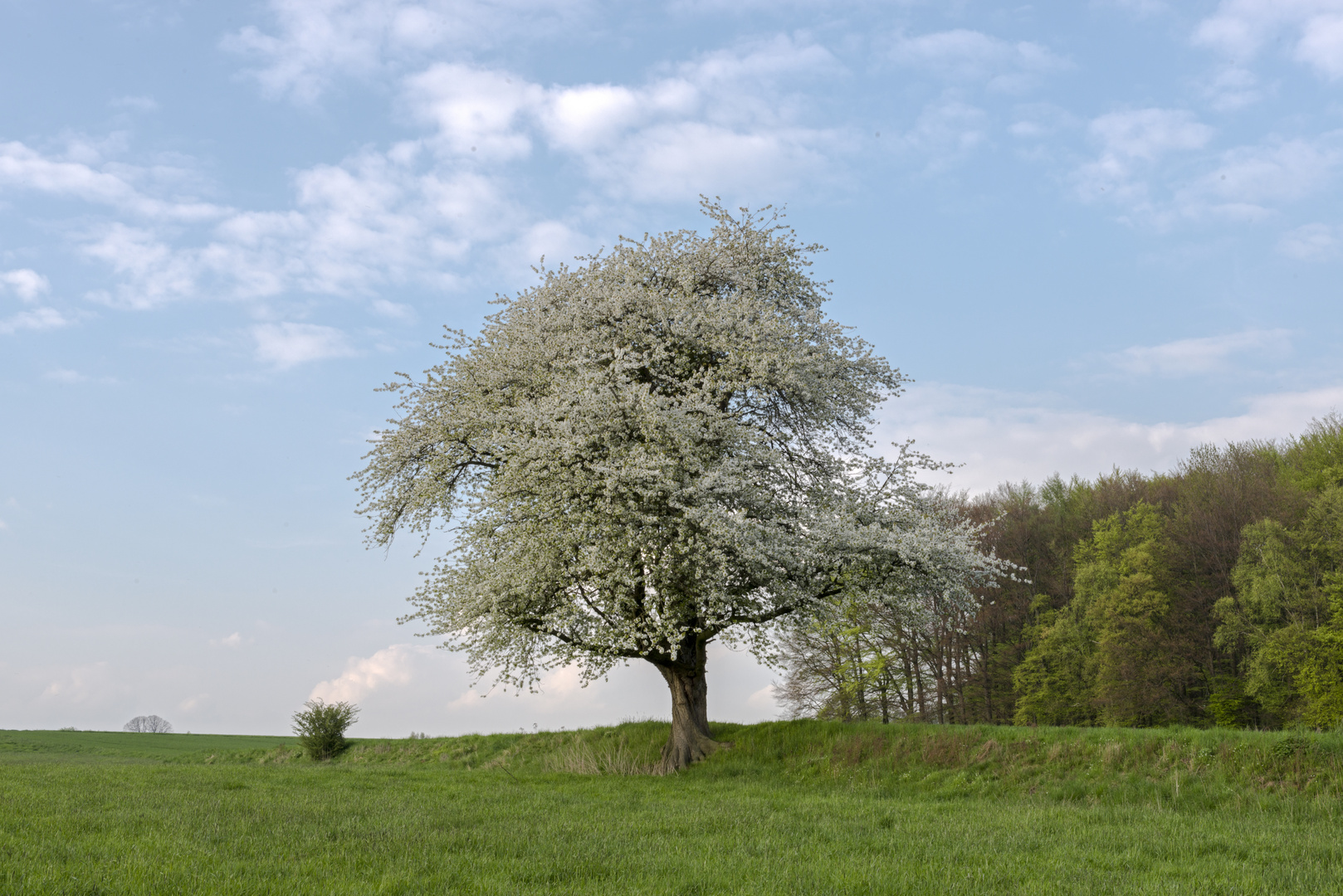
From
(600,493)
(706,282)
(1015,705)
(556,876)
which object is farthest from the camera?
(1015,705)

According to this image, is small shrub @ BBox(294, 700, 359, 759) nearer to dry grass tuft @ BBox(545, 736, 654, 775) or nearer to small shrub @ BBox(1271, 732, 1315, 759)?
dry grass tuft @ BBox(545, 736, 654, 775)

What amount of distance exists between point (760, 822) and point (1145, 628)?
37156mm

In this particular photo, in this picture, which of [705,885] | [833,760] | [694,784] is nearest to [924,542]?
[833,760]

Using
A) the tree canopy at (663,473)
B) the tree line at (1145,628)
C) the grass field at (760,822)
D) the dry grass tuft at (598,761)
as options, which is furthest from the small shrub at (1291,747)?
the tree line at (1145,628)

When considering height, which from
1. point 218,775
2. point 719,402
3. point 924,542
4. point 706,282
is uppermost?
point 706,282

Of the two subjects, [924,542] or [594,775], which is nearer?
[924,542]

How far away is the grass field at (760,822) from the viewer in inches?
359

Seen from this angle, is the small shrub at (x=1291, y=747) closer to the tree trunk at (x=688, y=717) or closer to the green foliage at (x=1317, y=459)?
the tree trunk at (x=688, y=717)

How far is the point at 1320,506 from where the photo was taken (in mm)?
40125

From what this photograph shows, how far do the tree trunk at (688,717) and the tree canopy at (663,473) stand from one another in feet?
0.21

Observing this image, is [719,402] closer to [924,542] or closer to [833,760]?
[924,542]

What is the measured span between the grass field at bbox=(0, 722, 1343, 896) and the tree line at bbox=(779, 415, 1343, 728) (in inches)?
692

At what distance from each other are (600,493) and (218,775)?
10.8 meters

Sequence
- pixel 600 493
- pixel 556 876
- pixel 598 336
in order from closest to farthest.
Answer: pixel 556 876, pixel 600 493, pixel 598 336
